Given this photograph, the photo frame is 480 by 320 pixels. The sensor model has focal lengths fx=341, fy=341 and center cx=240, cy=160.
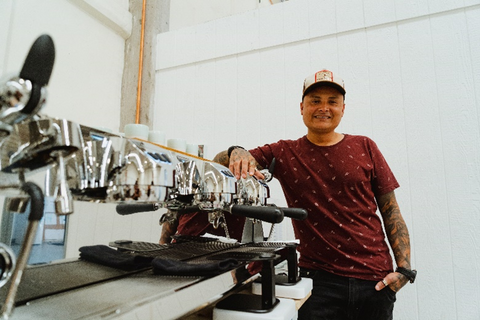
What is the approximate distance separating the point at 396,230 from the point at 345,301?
359 mm

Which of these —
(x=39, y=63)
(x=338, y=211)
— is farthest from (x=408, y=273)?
(x=39, y=63)

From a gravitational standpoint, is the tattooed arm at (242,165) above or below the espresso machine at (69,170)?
above

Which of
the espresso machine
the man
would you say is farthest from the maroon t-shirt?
the espresso machine

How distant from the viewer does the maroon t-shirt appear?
1276 millimetres

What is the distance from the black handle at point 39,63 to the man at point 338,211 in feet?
2.72

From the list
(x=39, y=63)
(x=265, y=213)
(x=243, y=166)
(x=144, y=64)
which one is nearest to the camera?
(x=39, y=63)

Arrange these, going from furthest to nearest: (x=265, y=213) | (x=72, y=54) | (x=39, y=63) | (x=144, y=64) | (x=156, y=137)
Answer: (x=144, y=64) → (x=72, y=54) → (x=156, y=137) → (x=265, y=213) → (x=39, y=63)

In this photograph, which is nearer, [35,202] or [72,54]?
[35,202]

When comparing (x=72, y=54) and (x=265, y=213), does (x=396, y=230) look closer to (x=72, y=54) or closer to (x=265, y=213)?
(x=265, y=213)

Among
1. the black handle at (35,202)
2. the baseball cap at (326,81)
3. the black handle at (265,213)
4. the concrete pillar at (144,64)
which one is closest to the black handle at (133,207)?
the black handle at (265,213)

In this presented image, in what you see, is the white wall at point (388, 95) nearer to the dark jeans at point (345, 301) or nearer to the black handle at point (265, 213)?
the dark jeans at point (345, 301)

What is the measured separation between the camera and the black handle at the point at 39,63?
1.04ft

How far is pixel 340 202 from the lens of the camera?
1.33 meters

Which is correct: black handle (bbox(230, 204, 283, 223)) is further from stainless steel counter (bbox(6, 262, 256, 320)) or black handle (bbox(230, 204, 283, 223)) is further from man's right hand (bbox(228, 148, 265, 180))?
man's right hand (bbox(228, 148, 265, 180))
